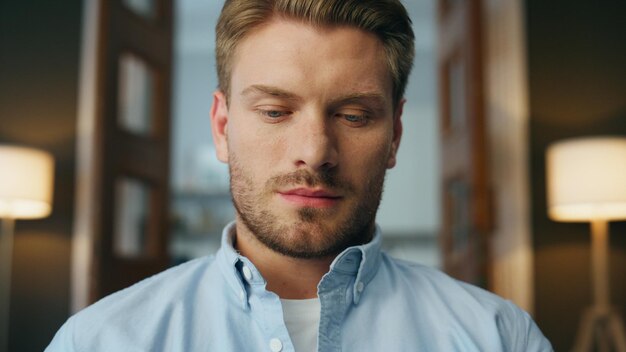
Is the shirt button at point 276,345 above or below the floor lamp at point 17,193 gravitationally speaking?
below

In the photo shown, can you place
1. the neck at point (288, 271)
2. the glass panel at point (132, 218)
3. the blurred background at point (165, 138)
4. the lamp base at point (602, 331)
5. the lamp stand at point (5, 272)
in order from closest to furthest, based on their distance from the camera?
the neck at point (288, 271) → the lamp base at point (602, 331) → the lamp stand at point (5, 272) → the blurred background at point (165, 138) → the glass panel at point (132, 218)

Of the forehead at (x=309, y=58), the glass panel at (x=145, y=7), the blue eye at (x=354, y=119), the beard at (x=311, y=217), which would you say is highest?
the glass panel at (x=145, y=7)

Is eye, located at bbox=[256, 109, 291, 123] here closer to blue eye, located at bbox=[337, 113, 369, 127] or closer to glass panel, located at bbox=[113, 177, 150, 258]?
blue eye, located at bbox=[337, 113, 369, 127]

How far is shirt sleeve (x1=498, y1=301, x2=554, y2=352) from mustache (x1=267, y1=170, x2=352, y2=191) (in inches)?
13.3

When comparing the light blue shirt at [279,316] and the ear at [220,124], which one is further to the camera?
the ear at [220,124]

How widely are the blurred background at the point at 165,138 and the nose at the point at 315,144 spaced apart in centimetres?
275

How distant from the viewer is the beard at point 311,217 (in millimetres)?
1254

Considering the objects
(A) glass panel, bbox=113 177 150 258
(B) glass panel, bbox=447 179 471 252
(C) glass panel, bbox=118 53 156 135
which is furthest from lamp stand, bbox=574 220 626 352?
(C) glass panel, bbox=118 53 156 135

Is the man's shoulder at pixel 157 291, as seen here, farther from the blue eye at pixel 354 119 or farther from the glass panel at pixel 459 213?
the glass panel at pixel 459 213

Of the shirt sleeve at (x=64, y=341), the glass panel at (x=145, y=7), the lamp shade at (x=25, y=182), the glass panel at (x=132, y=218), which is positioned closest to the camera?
the shirt sleeve at (x=64, y=341)

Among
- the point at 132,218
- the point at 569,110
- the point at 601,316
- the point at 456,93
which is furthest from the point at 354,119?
the point at 456,93

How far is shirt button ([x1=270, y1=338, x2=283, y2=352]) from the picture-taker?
1.22m

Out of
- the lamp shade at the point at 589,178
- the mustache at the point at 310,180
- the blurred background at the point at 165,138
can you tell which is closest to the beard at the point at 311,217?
the mustache at the point at 310,180

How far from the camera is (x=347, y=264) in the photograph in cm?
130
